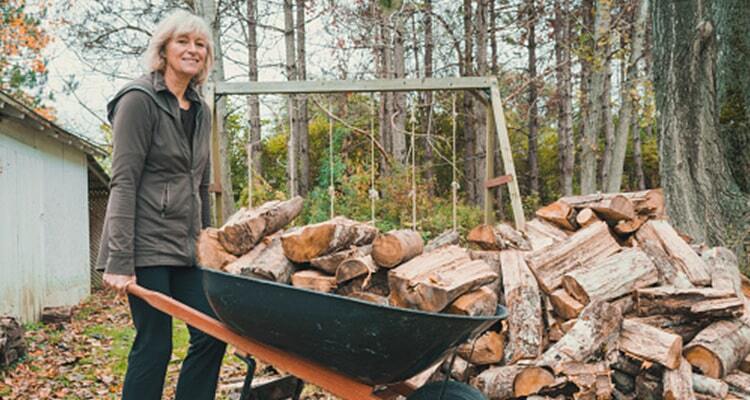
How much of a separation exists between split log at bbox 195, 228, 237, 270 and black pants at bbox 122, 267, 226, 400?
1.79ft

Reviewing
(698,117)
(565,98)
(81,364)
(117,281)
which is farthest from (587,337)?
(565,98)

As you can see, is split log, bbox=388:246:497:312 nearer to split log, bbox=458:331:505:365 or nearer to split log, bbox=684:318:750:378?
split log, bbox=458:331:505:365

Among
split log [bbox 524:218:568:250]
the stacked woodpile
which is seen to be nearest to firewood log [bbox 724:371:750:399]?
split log [bbox 524:218:568:250]

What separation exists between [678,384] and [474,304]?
0.84 m

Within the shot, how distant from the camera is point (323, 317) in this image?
4.98 ft

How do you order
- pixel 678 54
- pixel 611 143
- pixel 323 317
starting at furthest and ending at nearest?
pixel 611 143 → pixel 678 54 → pixel 323 317

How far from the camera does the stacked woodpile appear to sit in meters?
3.86

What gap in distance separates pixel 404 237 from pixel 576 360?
85cm

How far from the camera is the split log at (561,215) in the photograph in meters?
3.44

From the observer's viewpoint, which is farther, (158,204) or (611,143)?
(611,143)

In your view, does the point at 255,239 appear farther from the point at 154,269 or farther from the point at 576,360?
the point at 576,360

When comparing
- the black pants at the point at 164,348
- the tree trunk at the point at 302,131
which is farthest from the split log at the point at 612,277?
the tree trunk at the point at 302,131

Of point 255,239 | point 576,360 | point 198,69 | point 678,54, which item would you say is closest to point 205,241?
point 255,239

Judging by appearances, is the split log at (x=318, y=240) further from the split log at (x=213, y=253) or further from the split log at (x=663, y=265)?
the split log at (x=663, y=265)
